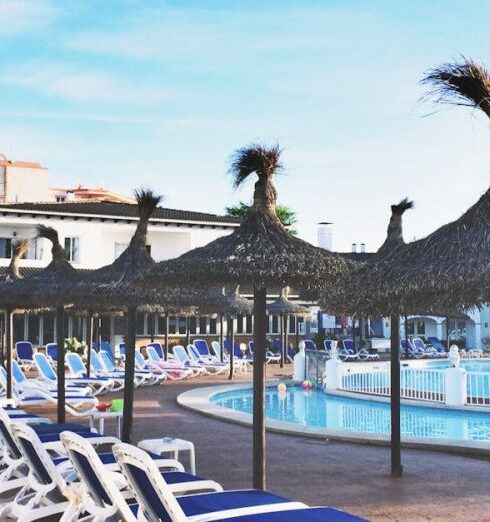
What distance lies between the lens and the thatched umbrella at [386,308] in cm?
771

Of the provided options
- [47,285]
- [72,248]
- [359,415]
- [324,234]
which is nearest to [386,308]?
[47,285]

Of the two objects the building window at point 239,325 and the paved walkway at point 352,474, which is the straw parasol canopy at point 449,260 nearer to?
the paved walkway at point 352,474

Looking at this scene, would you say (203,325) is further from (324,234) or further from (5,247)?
(324,234)

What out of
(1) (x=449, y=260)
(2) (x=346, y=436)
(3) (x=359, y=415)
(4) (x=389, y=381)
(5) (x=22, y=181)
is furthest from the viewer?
(5) (x=22, y=181)

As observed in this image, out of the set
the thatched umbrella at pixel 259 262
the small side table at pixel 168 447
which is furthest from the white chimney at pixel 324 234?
the small side table at pixel 168 447

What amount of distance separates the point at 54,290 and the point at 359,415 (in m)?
8.07

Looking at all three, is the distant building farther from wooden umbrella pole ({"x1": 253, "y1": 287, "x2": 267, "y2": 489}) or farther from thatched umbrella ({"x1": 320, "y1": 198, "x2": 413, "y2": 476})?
wooden umbrella pole ({"x1": 253, "y1": 287, "x2": 267, "y2": 489})

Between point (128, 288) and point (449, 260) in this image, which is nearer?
point (449, 260)

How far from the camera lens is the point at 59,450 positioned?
24.9 ft

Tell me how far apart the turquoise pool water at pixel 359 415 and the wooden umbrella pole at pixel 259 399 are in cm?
586

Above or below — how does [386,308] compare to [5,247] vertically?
below

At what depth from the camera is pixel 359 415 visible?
1728cm

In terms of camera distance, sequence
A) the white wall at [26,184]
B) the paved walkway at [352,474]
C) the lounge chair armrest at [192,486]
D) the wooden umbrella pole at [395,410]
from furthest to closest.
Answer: the white wall at [26,184] → the wooden umbrella pole at [395,410] → the paved walkway at [352,474] → the lounge chair armrest at [192,486]

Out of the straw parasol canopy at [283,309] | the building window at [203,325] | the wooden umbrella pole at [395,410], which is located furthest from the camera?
the building window at [203,325]
